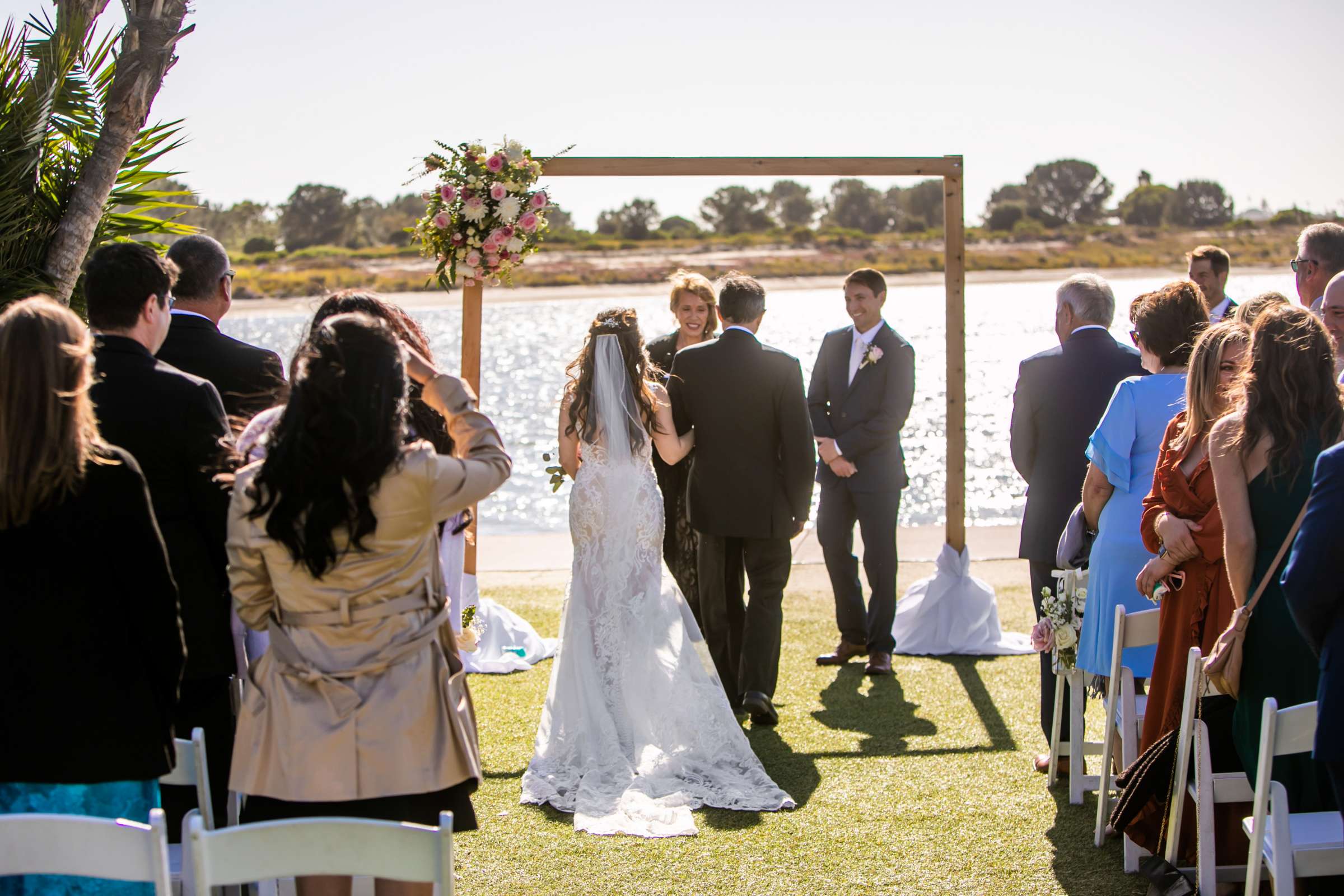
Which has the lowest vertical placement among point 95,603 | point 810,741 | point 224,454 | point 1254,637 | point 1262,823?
point 810,741

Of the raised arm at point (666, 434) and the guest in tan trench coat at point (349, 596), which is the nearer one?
the guest in tan trench coat at point (349, 596)

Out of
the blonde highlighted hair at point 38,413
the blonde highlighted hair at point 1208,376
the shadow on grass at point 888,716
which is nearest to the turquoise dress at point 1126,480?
the blonde highlighted hair at point 1208,376

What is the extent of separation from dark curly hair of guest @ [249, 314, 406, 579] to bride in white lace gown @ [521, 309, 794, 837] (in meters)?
2.37

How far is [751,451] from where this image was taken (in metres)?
5.41

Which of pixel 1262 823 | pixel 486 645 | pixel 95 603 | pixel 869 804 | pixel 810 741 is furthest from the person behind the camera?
pixel 486 645

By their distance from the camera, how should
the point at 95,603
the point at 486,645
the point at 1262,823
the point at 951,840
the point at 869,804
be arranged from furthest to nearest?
the point at 486,645
the point at 869,804
the point at 951,840
the point at 1262,823
the point at 95,603

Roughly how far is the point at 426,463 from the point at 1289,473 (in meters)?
2.16

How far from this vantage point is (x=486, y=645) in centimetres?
659

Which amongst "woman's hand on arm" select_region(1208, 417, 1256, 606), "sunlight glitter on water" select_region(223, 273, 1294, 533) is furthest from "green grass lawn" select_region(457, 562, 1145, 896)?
"sunlight glitter on water" select_region(223, 273, 1294, 533)

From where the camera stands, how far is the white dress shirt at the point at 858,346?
21.1ft

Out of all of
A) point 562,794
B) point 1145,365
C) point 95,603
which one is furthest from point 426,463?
point 1145,365

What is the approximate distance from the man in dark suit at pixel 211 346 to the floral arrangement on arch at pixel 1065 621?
278 cm

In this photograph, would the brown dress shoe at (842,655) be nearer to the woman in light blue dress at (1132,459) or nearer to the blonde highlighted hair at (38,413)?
the woman in light blue dress at (1132,459)

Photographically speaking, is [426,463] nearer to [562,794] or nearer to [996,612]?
[562,794]
